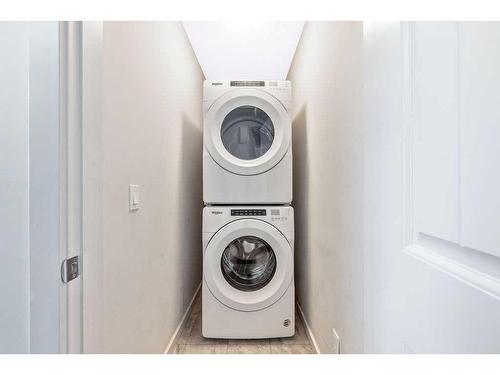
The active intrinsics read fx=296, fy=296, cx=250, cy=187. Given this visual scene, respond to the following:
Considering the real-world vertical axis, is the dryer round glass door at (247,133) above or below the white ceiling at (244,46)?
below

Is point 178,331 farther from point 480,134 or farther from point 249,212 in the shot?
point 480,134

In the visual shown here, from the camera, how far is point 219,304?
1768 mm

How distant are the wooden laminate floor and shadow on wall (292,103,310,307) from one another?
0.25 m

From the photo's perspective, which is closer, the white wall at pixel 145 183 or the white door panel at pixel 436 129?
the white door panel at pixel 436 129

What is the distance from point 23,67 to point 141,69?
1.83 feet

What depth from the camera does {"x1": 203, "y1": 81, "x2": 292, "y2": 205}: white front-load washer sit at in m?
1.82

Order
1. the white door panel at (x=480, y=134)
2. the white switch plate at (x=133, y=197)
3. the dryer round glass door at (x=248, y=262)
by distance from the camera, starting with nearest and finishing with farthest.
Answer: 1. the white door panel at (x=480, y=134)
2. the white switch plate at (x=133, y=197)
3. the dryer round glass door at (x=248, y=262)

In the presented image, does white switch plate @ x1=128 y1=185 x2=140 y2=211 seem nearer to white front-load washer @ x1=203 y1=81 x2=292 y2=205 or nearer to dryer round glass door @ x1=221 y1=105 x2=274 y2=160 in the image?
white front-load washer @ x1=203 y1=81 x2=292 y2=205

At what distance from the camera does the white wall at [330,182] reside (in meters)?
1.10

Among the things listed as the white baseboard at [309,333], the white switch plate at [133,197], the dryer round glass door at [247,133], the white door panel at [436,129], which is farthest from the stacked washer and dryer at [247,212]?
the white door panel at [436,129]

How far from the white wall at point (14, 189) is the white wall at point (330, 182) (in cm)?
98

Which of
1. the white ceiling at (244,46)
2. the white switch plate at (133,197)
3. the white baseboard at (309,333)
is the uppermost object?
the white ceiling at (244,46)

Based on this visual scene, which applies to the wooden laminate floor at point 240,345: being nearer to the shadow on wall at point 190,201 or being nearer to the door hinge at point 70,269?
the shadow on wall at point 190,201

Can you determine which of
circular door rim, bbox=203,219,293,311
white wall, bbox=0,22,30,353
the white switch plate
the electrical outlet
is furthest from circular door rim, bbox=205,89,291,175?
white wall, bbox=0,22,30,353
